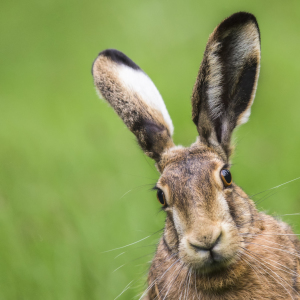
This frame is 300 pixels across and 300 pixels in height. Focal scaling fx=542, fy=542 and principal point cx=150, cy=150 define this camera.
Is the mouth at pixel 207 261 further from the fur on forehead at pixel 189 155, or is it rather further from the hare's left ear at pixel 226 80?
the hare's left ear at pixel 226 80

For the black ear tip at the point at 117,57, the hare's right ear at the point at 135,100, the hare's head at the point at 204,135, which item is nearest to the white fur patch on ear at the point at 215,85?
the hare's head at the point at 204,135

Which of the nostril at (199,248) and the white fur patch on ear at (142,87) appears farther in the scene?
the white fur patch on ear at (142,87)

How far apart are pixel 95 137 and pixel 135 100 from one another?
8.21ft

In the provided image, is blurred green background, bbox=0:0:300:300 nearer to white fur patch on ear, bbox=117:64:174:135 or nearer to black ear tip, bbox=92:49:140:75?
white fur patch on ear, bbox=117:64:174:135

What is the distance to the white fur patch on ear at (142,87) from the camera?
137 inches

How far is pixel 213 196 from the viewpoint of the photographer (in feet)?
9.07

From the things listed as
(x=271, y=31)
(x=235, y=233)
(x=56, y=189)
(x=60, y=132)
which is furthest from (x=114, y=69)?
(x=271, y=31)

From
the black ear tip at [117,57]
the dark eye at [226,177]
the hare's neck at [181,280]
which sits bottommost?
the hare's neck at [181,280]

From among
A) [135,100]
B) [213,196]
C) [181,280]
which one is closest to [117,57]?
[135,100]

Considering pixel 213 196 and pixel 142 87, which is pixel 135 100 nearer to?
pixel 142 87

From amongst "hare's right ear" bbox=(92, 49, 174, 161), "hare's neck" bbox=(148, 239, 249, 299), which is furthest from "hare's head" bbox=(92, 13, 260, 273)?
"hare's neck" bbox=(148, 239, 249, 299)

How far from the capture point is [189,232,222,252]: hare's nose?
2.62 meters

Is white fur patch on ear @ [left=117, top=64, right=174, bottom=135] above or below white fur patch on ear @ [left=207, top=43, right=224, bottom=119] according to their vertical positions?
above

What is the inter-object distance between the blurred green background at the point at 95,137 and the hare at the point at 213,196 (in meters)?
0.46
